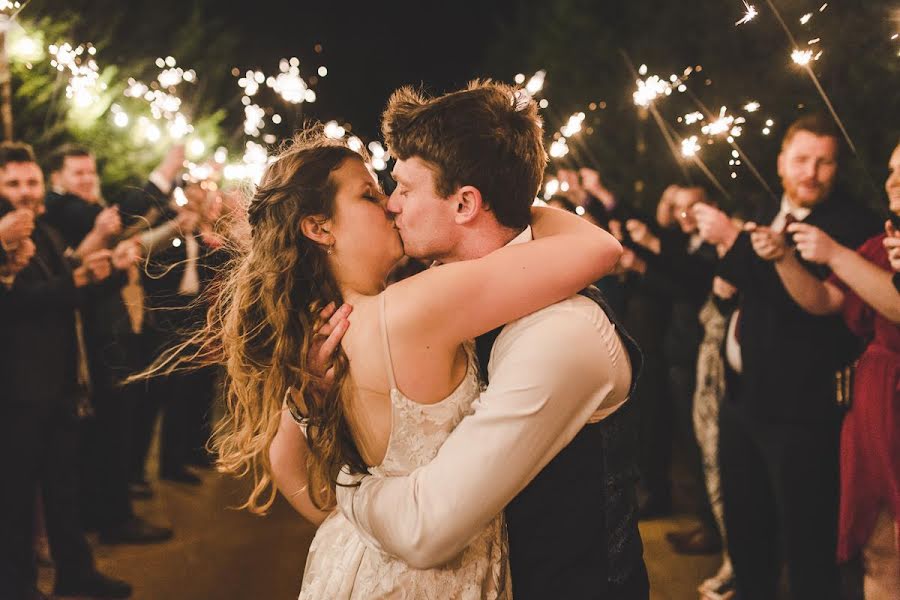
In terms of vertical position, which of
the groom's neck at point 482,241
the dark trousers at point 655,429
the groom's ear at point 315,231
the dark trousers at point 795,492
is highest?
the groom's ear at point 315,231

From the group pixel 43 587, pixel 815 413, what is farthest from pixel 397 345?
pixel 43 587

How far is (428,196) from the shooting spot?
2027 millimetres

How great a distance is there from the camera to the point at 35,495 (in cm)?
400

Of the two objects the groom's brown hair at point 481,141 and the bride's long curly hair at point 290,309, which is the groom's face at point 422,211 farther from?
the bride's long curly hair at point 290,309

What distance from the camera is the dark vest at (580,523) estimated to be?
192cm

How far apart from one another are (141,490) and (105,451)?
102 cm

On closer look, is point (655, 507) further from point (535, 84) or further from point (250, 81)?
point (250, 81)

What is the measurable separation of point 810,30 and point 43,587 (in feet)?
17.4

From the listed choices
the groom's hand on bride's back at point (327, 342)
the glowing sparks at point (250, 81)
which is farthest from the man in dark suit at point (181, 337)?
the glowing sparks at point (250, 81)

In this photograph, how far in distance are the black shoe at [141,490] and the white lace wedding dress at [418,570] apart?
4.60m

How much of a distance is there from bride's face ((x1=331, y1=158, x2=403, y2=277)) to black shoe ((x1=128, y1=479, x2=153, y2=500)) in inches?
187

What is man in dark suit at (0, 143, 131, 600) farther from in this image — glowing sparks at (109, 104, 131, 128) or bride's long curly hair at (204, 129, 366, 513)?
glowing sparks at (109, 104, 131, 128)

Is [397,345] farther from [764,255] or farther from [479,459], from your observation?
[764,255]

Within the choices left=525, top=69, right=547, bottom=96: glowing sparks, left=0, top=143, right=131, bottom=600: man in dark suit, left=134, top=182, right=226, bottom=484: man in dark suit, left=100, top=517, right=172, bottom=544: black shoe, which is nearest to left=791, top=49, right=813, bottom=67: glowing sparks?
left=525, top=69, right=547, bottom=96: glowing sparks
